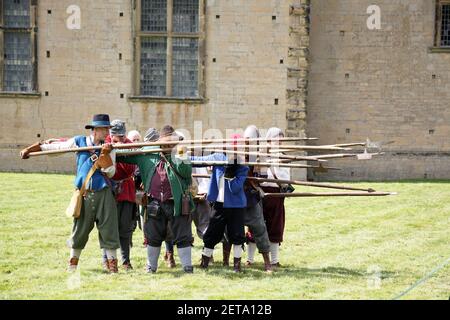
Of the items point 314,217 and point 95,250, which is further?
point 314,217

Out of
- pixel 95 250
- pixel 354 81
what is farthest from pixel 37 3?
pixel 95 250

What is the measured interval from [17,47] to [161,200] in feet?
45.8

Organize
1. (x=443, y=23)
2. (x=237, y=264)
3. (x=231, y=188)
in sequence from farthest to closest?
(x=443, y=23) → (x=237, y=264) → (x=231, y=188)

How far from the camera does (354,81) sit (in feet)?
79.7

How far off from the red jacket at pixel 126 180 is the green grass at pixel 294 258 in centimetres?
88

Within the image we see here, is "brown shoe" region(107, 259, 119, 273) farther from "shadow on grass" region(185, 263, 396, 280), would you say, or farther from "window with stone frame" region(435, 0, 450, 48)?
"window with stone frame" region(435, 0, 450, 48)

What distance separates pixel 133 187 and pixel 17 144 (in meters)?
12.8

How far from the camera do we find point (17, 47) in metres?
23.6

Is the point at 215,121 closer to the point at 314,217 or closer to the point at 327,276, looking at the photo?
the point at 314,217

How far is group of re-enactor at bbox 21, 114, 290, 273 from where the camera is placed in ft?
35.0

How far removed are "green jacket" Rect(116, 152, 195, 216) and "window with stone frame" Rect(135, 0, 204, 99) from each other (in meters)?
12.5

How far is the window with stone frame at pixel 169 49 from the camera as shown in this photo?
23250 mm

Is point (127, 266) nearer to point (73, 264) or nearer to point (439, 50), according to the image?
point (73, 264)

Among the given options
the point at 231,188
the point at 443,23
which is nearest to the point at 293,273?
the point at 231,188
